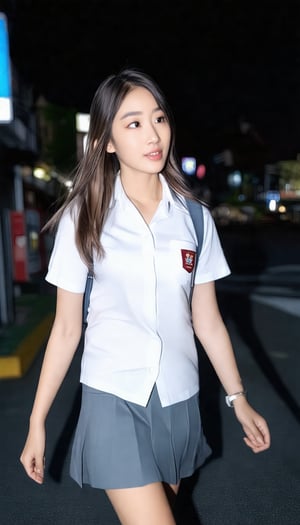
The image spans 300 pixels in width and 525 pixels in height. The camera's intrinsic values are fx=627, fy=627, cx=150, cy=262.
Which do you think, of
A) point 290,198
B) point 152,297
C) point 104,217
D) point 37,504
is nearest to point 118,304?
point 152,297

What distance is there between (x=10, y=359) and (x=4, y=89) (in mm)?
2854

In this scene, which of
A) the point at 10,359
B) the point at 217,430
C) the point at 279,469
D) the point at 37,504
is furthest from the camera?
the point at 10,359

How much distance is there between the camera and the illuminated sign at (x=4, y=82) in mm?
6441

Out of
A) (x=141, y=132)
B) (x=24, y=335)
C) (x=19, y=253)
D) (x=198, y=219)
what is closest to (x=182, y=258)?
(x=198, y=219)

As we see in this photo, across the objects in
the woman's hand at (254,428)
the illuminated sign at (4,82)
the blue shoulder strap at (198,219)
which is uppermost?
the illuminated sign at (4,82)

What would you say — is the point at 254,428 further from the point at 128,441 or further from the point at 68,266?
the point at 68,266

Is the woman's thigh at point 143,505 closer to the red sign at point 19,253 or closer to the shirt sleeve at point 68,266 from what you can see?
the shirt sleeve at point 68,266

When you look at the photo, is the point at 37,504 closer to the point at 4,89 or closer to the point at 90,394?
the point at 90,394

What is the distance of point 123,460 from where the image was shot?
1822mm

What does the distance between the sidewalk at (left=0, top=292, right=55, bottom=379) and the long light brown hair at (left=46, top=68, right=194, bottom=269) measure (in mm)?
4126

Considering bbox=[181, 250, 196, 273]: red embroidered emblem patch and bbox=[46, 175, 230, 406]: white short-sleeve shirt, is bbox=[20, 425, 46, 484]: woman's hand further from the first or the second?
bbox=[181, 250, 196, 273]: red embroidered emblem patch

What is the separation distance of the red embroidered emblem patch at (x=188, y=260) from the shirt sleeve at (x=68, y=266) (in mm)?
300

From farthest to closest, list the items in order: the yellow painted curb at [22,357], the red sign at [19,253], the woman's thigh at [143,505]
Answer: the red sign at [19,253], the yellow painted curb at [22,357], the woman's thigh at [143,505]

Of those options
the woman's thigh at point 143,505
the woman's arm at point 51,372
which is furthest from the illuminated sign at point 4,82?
the woman's thigh at point 143,505
